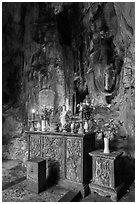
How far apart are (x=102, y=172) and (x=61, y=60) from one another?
4.55 metres

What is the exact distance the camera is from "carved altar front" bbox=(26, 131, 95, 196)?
159 inches

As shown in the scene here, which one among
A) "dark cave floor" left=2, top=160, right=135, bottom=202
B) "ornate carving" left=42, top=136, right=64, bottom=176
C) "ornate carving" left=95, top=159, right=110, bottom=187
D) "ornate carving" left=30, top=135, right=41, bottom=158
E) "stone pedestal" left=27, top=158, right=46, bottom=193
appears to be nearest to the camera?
"dark cave floor" left=2, top=160, right=135, bottom=202

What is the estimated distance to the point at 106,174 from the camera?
3.82 meters

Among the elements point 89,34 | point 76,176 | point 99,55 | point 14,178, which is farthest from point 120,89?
point 14,178

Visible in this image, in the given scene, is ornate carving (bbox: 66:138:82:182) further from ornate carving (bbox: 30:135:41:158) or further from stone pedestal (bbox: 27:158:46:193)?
ornate carving (bbox: 30:135:41:158)

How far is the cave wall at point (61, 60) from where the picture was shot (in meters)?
5.66

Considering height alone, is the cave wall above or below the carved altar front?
above

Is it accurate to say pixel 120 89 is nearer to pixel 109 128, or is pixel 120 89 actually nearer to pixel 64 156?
pixel 109 128

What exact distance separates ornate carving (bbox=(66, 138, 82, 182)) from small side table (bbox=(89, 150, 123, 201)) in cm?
28

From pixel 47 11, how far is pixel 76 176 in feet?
20.1

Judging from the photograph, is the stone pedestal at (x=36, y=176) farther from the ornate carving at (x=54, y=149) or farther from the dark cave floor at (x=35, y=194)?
the ornate carving at (x=54, y=149)

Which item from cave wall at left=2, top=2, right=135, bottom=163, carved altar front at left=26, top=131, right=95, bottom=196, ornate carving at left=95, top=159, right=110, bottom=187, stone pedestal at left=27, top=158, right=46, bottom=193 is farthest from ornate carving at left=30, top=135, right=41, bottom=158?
cave wall at left=2, top=2, right=135, bottom=163

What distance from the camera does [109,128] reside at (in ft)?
13.3

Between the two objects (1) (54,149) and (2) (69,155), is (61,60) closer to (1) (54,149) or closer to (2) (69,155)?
(1) (54,149)
